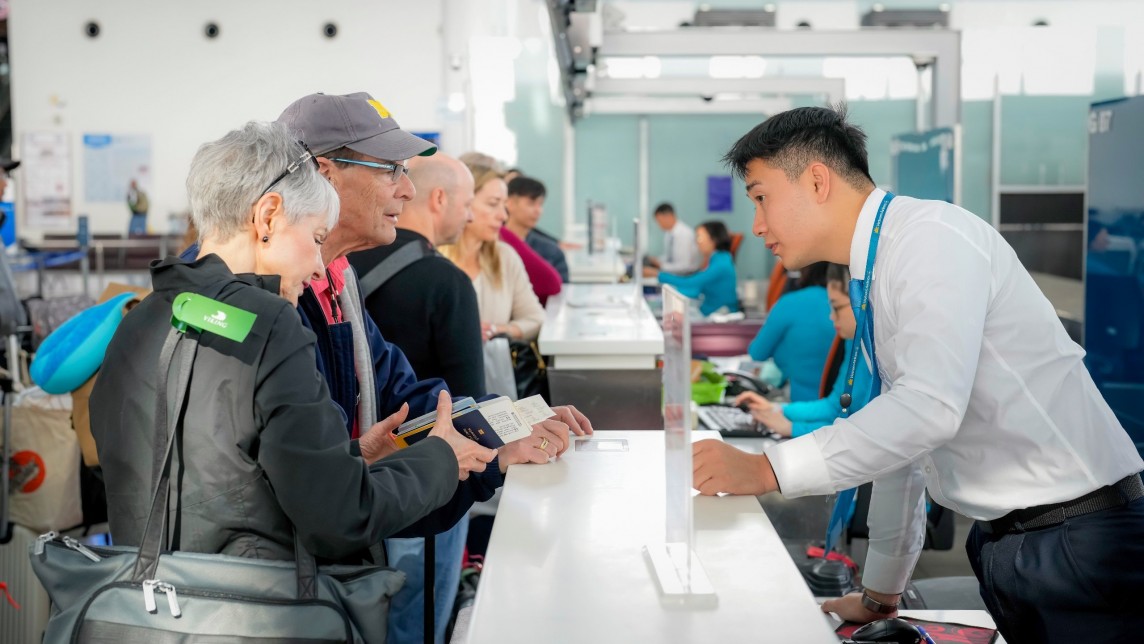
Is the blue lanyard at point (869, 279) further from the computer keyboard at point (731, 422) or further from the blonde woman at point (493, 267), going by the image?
the blonde woman at point (493, 267)

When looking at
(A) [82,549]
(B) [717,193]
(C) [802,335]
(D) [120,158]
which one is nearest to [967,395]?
(A) [82,549]

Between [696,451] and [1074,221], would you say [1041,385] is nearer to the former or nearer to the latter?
[696,451]

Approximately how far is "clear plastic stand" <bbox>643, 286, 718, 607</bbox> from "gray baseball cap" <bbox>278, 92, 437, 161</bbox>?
96 cm

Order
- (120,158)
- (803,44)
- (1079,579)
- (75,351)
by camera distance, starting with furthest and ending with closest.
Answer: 1. (120,158)
2. (803,44)
3. (75,351)
4. (1079,579)

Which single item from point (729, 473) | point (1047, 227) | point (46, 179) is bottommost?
point (729, 473)

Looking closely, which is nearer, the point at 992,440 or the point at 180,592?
the point at 180,592

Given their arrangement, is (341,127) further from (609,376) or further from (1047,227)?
(1047,227)

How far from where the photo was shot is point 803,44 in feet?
16.5

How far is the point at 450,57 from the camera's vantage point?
1150cm

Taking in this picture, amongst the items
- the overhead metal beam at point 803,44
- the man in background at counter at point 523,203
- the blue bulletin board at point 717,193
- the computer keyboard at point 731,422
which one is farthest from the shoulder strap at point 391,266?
the blue bulletin board at point 717,193

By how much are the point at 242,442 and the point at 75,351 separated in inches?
78.6

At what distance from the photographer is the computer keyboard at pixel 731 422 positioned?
367 centimetres

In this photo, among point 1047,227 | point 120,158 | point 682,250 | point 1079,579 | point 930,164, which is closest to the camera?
point 1079,579

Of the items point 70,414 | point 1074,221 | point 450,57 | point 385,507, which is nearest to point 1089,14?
point 1074,221
